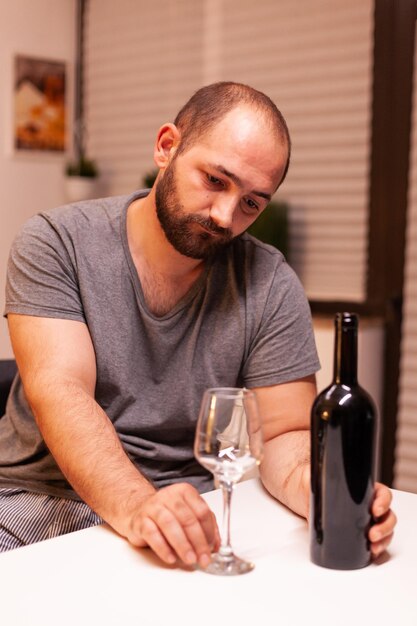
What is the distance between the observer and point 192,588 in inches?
38.3

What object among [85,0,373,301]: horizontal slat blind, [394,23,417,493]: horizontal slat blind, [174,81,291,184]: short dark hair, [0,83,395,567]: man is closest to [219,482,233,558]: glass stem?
[0,83,395,567]: man

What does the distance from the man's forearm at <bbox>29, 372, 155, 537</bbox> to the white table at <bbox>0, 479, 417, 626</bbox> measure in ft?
0.17

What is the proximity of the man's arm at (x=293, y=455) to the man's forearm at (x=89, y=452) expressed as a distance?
24cm

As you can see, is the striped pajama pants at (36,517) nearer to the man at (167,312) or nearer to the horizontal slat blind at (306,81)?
the man at (167,312)

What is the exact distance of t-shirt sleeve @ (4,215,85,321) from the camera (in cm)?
153

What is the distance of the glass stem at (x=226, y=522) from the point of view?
1016mm

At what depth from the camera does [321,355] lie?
3.15m

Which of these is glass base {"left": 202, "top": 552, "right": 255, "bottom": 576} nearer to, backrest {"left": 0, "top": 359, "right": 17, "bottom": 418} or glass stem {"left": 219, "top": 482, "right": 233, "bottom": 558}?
glass stem {"left": 219, "top": 482, "right": 233, "bottom": 558}

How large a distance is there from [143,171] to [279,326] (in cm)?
248

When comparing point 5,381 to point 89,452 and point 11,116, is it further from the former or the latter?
point 11,116

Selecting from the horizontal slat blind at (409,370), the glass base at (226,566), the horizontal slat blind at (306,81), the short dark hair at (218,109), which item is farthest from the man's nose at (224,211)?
the horizontal slat blind at (306,81)

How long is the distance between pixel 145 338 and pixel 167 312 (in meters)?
0.08

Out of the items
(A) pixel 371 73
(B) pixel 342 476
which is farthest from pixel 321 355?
(B) pixel 342 476

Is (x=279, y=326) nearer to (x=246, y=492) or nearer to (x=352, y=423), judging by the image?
(x=246, y=492)
